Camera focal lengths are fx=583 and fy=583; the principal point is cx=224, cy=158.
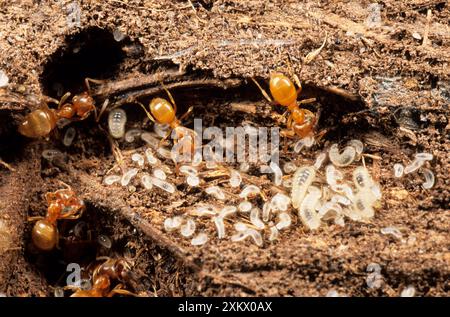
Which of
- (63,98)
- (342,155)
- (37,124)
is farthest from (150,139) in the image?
(342,155)

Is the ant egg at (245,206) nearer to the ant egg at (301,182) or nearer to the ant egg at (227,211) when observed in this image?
the ant egg at (227,211)

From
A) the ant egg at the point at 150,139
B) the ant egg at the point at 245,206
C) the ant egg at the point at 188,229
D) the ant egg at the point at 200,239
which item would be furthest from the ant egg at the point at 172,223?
the ant egg at the point at 150,139

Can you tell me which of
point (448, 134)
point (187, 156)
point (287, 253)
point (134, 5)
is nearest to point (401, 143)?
point (448, 134)

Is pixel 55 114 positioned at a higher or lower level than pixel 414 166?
higher

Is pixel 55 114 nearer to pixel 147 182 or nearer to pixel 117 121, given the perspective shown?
pixel 117 121
